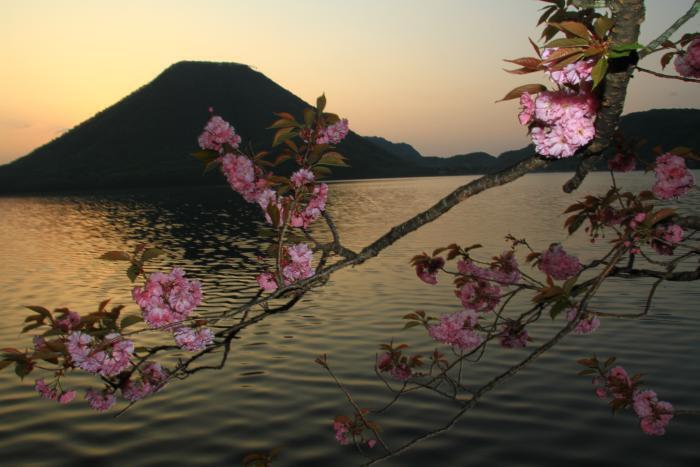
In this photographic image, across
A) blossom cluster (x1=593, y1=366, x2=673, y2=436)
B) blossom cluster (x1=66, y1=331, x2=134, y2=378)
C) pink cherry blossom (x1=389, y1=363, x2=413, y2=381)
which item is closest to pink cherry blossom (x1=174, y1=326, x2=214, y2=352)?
blossom cluster (x1=66, y1=331, x2=134, y2=378)

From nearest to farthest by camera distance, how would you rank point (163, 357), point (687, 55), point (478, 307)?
point (687, 55) < point (478, 307) < point (163, 357)

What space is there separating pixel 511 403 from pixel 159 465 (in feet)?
17.7

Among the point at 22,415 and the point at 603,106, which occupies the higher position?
the point at 603,106

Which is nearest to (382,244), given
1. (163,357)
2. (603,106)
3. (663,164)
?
(603,106)

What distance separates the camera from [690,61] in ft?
12.6

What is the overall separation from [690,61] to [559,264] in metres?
2.43

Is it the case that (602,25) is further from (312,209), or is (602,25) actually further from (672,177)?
(672,177)

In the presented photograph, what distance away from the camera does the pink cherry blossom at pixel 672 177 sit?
470 cm

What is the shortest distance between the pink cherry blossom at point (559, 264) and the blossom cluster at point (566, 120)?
11.4 feet

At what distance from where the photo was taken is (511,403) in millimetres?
9781

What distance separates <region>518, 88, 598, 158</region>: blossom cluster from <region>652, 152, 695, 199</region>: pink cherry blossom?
8.91 ft

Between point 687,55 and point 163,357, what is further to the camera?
point 163,357

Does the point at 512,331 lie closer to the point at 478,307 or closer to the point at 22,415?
the point at 478,307

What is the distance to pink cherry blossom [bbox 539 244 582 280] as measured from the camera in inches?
227
